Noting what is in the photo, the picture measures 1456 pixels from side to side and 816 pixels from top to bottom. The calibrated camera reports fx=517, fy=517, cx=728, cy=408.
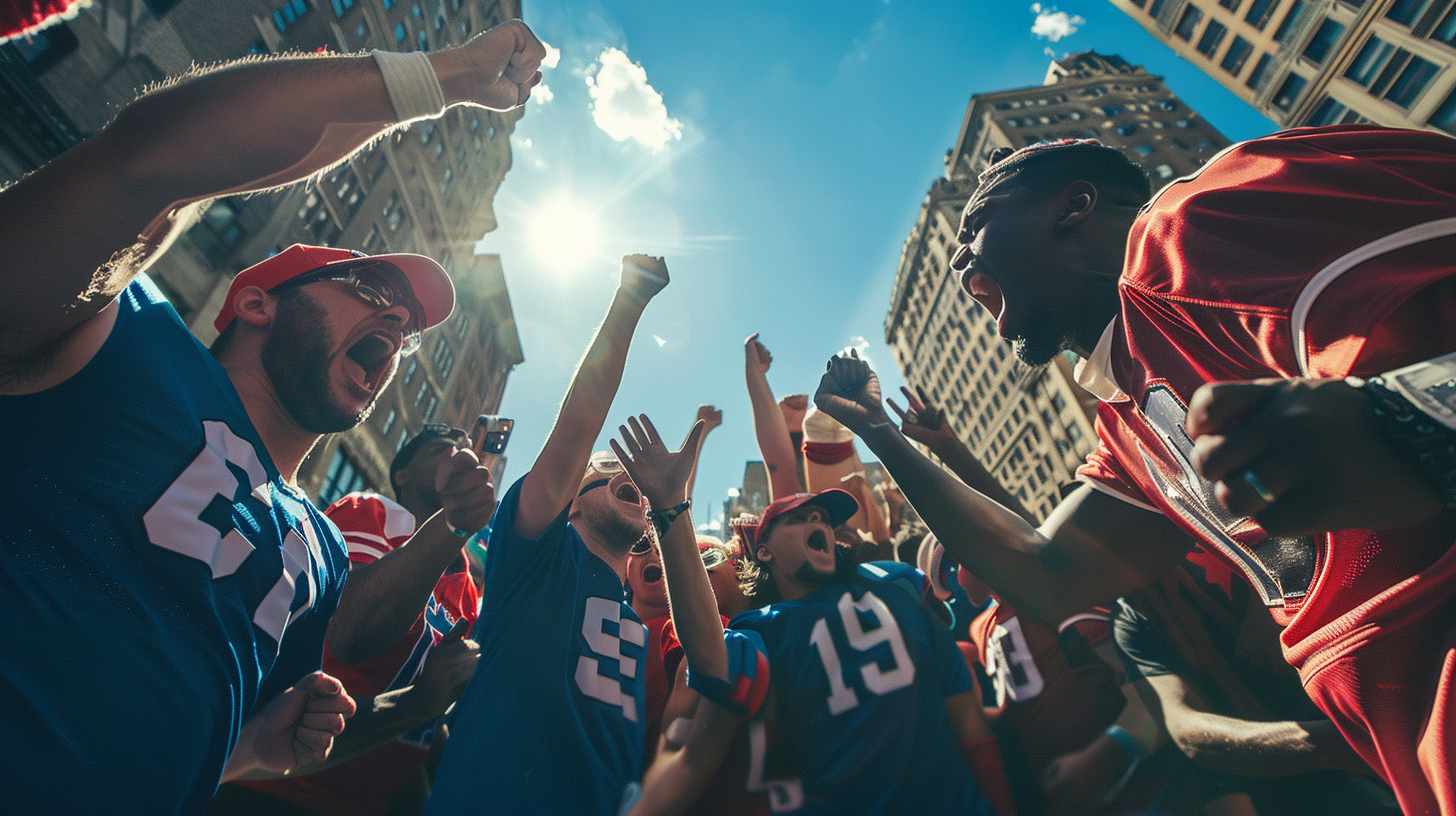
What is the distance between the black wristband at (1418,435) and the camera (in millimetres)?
847

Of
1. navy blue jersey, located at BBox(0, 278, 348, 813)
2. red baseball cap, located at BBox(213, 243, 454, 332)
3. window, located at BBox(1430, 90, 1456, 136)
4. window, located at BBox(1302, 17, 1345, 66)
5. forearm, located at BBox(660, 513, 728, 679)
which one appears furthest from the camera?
window, located at BBox(1302, 17, 1345, 66)

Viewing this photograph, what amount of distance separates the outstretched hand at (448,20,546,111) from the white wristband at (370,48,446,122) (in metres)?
0.12

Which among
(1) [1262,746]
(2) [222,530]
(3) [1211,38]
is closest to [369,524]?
(2) [222,530]

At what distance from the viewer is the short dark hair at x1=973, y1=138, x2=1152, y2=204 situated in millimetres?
2281

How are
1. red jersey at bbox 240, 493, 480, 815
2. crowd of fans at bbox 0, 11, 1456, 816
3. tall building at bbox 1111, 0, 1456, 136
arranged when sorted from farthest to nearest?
tall building at bbox 1111, 0, 1456, 136 → red jersey at bbox 240, 493, 480, 815 → crowd of fans at bbox 0, 11, 1456, 816

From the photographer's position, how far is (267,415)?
2.16 metres

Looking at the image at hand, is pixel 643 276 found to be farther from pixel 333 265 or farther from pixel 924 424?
pixel 924 424

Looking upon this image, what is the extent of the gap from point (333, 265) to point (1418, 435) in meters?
3.65

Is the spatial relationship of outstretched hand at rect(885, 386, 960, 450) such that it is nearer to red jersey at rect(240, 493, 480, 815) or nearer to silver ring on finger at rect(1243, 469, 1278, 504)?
silver ring on finger at rect(1243, 469, 1278, 504)

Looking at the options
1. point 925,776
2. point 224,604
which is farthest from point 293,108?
point 925,776

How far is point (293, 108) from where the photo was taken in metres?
1.41

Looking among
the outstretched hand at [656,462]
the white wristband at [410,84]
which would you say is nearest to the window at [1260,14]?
the outstretched hand at [656,462]

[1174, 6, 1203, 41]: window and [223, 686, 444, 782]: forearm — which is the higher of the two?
[1174, 6, 1203, 41]: window

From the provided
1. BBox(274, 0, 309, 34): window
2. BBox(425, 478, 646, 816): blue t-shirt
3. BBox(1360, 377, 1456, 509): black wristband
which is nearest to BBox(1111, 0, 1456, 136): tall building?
BBox(1360, 377, 1456, 509): black wristband
